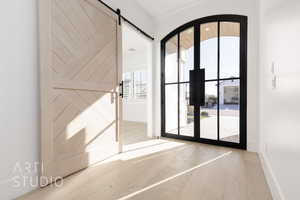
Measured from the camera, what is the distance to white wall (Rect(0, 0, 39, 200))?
1.20 meters

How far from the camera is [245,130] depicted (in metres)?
2.51

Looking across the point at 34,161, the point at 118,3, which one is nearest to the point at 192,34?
the point at 118,3

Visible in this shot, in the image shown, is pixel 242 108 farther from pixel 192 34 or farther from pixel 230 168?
pixel 192 34

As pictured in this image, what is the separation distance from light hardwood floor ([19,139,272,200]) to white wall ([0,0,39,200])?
36cm

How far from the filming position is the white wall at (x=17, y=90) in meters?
1.20

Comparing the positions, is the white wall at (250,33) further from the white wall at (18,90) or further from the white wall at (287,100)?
the white wall at (18,90)

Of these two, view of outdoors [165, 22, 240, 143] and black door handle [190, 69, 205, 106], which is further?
black door handle [190, 69, 205, 106]

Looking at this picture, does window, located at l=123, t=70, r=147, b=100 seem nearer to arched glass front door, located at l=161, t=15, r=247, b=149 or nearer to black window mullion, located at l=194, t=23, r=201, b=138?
arched glass front door, located at l=161, t=15, r=247, b=149

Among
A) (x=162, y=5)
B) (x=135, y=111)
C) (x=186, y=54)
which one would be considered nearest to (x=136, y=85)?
(x=135, y=111)

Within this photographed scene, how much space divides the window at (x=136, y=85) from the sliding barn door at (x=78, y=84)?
3750 mm

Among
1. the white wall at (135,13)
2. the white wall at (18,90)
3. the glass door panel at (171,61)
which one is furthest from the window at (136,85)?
the white wall at (18,90)

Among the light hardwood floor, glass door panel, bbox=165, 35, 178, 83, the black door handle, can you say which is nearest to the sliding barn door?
the light hardwood floor

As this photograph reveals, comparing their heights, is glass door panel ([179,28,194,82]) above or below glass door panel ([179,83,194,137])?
above

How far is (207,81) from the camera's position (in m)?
2.86
